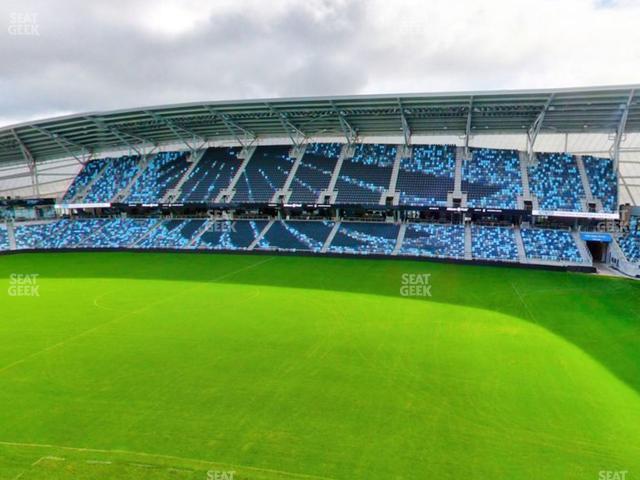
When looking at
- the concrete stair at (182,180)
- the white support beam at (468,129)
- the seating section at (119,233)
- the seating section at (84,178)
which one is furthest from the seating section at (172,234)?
the white support beam at (468,129)

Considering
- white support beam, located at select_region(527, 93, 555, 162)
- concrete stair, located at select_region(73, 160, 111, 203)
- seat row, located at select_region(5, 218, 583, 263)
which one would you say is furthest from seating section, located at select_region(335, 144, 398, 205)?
concrete stair, located at select_region(73, 160, 111, 203)

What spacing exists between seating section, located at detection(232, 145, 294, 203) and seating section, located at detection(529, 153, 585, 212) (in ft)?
81.4

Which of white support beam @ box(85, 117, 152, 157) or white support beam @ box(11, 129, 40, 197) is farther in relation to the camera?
white support beam @ box(11, 129, 40, 197)

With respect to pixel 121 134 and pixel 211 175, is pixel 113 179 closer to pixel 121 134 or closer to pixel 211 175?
pixel 121 134

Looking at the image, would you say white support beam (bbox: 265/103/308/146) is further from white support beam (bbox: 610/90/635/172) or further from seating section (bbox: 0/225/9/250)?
seating section (bbox: 0/225/9/250)

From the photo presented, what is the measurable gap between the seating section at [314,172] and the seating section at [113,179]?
21.3m

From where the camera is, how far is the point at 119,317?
A: 20312 mm

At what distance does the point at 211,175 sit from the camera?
47688 mm

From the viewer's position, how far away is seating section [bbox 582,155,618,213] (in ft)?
115

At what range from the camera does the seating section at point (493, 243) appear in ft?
112

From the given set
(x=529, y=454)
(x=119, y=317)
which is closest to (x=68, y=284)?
(x=119, y=317)

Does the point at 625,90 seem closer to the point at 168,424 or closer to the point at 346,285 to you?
the point at 346,285

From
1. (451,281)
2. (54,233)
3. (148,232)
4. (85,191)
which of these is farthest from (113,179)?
(451,281)

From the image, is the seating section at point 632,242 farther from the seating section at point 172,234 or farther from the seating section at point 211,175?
the seating section at point 172,234
